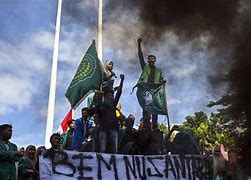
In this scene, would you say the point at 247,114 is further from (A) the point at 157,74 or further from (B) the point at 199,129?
(B) the point at 199,129

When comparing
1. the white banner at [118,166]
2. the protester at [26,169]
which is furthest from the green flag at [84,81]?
the protester at [26,169]

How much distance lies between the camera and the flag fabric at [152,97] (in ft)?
28.5

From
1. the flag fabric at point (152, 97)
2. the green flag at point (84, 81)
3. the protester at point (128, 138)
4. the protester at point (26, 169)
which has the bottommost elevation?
the protester at point (26, 169)

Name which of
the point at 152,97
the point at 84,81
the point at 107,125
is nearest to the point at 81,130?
the point at 107,125

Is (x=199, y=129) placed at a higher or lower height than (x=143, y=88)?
higher

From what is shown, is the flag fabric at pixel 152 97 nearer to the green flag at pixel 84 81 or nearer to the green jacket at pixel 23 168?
the green flag at pixel 84 81

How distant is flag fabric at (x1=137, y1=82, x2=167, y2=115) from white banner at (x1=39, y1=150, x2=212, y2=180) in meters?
1.71

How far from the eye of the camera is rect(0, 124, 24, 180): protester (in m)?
6.06

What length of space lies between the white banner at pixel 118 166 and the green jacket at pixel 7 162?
37 centimetres

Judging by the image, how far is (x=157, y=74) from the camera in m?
8.72

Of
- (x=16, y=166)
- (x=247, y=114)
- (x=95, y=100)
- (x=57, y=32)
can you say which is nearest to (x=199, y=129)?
(x=57, y=32)

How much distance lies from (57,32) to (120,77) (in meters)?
5.11

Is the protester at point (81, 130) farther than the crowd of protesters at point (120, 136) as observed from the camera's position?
Yes

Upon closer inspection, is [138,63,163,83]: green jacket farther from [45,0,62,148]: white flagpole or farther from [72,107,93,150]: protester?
[45,0,62,148]: white flagpole
